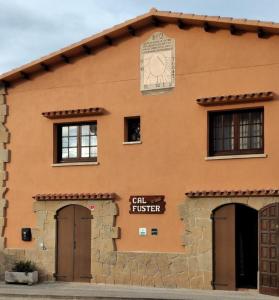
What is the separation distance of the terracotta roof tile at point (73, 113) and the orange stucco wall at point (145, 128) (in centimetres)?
25

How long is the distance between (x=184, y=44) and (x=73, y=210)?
636 centimetres

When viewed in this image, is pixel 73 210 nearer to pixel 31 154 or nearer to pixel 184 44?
pixel 31 154

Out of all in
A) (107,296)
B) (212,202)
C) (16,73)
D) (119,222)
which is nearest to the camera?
(107,296)

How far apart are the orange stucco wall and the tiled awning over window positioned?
249 mm

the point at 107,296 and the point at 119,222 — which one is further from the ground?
the point at 119,222

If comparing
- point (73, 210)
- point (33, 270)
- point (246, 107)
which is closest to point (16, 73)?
point (73, 210)

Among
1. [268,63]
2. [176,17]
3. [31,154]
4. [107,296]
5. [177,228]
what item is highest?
[176,17]

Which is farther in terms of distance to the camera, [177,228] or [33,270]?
[33,270]

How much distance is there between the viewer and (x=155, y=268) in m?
A: 18.6

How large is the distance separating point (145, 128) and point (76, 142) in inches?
102

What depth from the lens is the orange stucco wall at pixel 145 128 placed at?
58.5 feet

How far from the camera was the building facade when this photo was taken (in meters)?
17.8

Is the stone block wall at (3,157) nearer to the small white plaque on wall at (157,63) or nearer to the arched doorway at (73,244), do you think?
the arched doorway at (73,244)

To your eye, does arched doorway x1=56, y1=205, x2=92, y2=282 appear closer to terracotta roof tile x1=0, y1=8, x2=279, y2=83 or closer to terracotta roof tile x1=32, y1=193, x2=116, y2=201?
terracotta roof tile x1=32, y1=193, x2=116, y2=201
